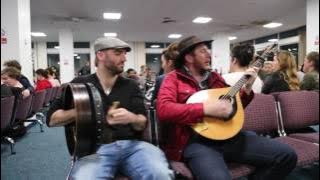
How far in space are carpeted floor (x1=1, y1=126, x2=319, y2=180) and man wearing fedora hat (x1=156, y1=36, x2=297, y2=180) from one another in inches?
17.0

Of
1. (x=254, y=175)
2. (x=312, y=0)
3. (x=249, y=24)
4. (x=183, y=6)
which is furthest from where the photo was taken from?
(x=249, y=24)

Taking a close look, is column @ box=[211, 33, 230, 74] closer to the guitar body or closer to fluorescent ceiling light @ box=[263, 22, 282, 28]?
fluorescent ceiling light @ box=[263, 22, 282, 28]

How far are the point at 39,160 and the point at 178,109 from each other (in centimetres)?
238

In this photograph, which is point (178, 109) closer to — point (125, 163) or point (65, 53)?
point (125, 163)

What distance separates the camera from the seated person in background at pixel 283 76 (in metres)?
2.90

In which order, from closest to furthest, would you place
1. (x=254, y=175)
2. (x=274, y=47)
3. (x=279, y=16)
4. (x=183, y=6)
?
(x=274, y=47) → (x=254, y=175) → (x=183, y=6) → (x=279, y=16)

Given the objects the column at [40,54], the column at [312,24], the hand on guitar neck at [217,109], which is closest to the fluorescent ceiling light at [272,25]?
the column at [312,24]

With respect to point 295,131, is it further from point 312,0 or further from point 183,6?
point 183,6

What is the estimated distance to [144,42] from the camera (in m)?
17.0

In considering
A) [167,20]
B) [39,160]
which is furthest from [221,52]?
[39,160]

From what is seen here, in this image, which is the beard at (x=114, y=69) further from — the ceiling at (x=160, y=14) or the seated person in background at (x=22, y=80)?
the ceiling at (x=160, y=14)

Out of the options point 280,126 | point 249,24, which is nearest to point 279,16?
point 249,24

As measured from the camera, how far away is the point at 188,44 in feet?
6.68

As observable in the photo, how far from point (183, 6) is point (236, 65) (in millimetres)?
5555
